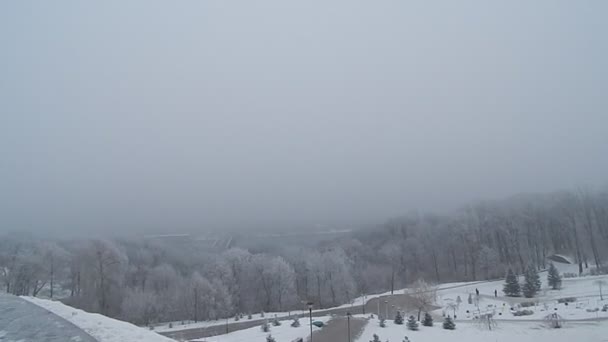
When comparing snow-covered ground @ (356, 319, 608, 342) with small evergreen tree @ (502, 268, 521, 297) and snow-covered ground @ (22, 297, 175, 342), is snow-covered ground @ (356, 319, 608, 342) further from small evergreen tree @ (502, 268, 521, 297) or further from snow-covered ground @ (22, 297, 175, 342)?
snow-covered ground @ (22, 297, 175, 342)

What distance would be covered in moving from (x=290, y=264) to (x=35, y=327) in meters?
47.8

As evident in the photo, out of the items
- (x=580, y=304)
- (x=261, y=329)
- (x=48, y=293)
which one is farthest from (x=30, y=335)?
(x=48, y=293)

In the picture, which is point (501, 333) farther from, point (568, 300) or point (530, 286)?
point (530, 286)

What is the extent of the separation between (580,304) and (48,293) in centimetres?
5165

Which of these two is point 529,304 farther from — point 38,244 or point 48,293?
point 38,244

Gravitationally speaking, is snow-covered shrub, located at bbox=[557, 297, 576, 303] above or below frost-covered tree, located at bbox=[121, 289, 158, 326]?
above

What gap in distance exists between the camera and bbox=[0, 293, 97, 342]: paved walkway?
6.77m

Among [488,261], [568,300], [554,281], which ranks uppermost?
[488,261]

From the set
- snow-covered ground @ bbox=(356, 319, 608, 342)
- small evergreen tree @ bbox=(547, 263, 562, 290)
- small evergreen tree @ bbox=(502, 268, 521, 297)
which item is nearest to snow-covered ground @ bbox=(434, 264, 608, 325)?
small evergreen tree @ bbox=(547, 263, 562, 290)

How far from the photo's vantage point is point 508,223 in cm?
5559

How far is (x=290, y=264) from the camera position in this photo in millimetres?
54219

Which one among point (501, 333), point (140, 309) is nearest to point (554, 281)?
point (501, 333)

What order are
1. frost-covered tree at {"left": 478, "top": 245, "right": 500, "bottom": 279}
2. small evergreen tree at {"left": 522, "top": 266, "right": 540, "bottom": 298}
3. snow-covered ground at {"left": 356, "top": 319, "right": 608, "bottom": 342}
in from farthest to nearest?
frost-covered tree at {"left": 478, "top": 245, "right": 500, "bottom": 279} < small evergreen tree at {"left": 522, "top": 266, "right": 540, "bottom": 298} < snow-covered ground at {"left": 356, "top": 319, "right": 608, "bottom": 342}

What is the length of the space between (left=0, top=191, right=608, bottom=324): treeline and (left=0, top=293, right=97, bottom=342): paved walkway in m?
32.9
